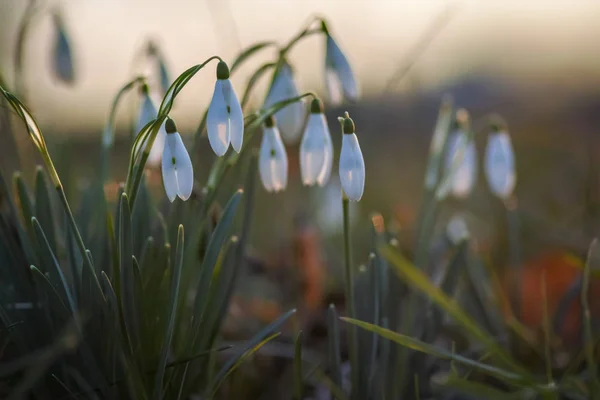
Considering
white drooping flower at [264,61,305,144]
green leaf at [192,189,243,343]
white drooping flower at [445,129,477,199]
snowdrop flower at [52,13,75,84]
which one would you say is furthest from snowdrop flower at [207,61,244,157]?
snowdrop flower at [52,13,75,84]

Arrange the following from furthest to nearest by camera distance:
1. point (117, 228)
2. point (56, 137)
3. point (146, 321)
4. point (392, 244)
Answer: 1. point (56, 137)
2. point (392, 244)
3. point (146, 321)
4. point (117, 228)

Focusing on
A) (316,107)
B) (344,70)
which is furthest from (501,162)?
(316,107)

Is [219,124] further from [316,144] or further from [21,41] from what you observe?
[21,41]

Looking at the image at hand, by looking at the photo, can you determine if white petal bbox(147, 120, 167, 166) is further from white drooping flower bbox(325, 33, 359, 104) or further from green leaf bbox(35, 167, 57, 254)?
white drooping flower bbox(325, 33, 359, 104)

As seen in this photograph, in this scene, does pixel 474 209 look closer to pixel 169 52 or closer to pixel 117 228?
pixel 169 52

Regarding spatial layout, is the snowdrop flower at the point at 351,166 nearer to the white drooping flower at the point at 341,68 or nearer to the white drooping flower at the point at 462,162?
the white drooping flower at the point at 341,68

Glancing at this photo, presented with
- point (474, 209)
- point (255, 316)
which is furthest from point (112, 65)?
point (474, 209)

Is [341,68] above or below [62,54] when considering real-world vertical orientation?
below

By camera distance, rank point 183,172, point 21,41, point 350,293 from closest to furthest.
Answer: point 183,172
point 350,293
point 21,41
